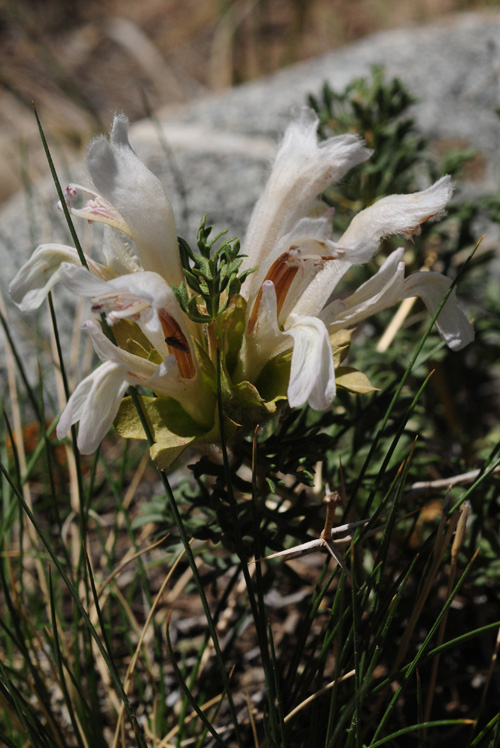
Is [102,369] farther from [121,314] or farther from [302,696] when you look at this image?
[302,696]

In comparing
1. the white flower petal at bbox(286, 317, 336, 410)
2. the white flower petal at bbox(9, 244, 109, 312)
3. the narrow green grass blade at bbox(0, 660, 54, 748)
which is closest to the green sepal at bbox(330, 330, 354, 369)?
the white flower petal at bbox(286, 317, 336, 410)

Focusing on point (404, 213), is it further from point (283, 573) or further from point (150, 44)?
point (150, 44)

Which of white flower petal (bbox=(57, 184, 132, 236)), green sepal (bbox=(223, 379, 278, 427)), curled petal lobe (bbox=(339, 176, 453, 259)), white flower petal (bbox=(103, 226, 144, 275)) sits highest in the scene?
white flower petal (bbox=(57, 184, 132, 236))

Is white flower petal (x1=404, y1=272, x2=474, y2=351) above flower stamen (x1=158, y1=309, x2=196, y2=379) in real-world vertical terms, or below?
below

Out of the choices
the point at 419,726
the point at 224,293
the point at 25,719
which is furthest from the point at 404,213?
the point at 25,719

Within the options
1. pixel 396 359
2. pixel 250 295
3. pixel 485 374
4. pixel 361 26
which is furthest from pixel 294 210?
pixel 361 26

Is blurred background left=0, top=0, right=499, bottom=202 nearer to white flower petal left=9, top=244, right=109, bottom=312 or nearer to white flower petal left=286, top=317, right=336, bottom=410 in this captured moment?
white flower petal left=9, top=244, right=109, bottom=312

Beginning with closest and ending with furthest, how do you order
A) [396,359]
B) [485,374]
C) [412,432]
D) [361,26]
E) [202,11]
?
1. [412,432]
2. [396,359]
3. [485,374]
4. [361,26]
5. [202,11]

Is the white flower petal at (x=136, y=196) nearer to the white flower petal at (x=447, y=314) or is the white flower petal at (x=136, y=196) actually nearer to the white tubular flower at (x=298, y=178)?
the white tubular flower at (x=298, y=178)
